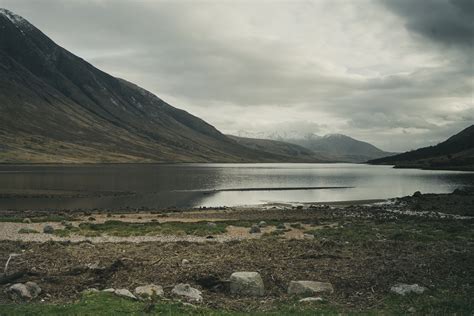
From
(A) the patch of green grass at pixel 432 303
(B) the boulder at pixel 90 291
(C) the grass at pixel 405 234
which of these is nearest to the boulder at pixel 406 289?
(A) the patch of green grass at pixel 432 303

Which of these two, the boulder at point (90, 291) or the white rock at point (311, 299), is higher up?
the white rock at point (311, 299)

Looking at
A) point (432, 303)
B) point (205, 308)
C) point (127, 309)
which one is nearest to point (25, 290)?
point (127, 309)

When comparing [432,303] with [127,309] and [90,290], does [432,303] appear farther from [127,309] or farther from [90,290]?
[90,290]

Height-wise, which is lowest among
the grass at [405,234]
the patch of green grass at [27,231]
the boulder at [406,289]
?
the patch of green grass at [27,231]

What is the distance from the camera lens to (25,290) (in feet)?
56.2

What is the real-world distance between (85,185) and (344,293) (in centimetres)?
11000

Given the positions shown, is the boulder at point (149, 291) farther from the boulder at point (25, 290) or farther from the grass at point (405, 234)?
the grass at point (405, 234)

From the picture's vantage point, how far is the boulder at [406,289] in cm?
1730

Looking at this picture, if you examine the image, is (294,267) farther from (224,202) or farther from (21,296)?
(224,202)

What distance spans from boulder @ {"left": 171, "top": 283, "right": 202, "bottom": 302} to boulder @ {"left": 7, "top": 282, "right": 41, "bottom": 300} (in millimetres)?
5720

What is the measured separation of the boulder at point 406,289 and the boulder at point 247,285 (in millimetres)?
5600

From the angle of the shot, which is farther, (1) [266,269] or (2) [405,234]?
(2) [405,234]

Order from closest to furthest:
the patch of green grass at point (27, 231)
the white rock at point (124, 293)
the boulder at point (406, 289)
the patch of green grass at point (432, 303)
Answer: the patch of green grass at point (432, 303) < the white rock at point (124, 293) < the boulder at point (406, 289) < the patch of green grass at point (27, 231)

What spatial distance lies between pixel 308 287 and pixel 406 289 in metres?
4.10
